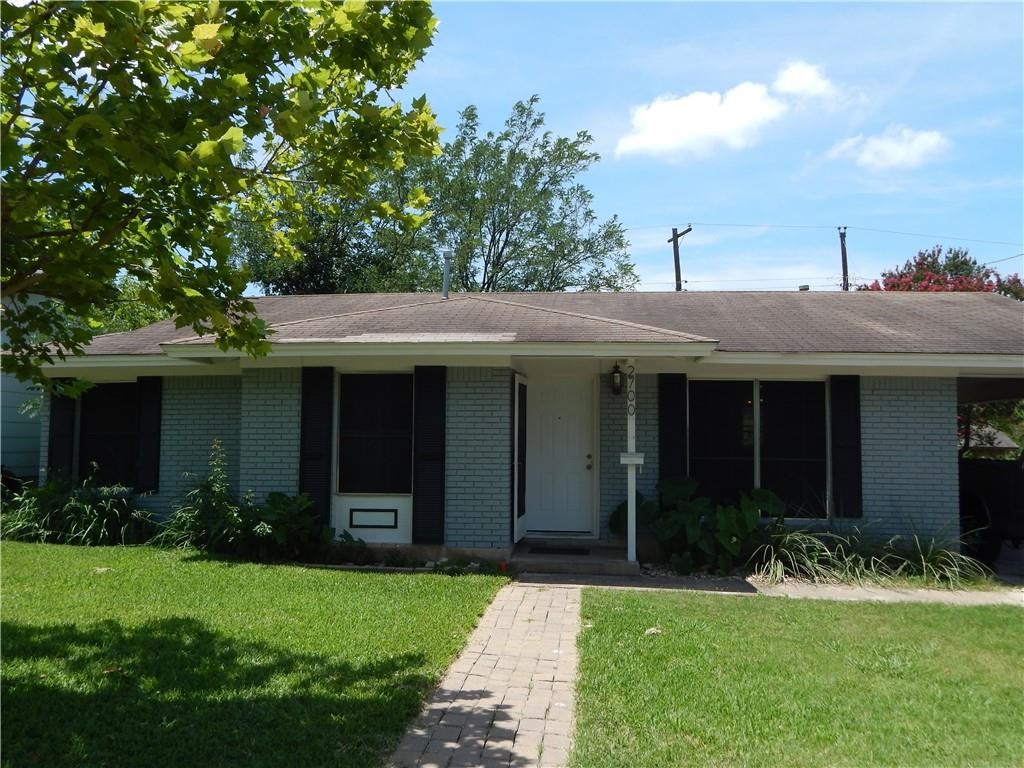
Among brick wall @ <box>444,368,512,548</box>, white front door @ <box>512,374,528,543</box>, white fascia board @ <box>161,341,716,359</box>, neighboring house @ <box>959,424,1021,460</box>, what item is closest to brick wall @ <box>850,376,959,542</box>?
white fascia board @ <box>161,341,716,359</box>

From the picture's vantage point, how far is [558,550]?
966 cm

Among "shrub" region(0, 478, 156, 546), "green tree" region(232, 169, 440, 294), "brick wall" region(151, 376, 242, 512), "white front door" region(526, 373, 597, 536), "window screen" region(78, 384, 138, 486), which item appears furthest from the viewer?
"green tree" region(232, 169, 440, 294)

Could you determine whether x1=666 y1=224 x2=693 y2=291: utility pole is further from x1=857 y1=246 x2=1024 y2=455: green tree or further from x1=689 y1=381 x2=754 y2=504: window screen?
x1=689 y1=381 x2=754 y2=504: window screen

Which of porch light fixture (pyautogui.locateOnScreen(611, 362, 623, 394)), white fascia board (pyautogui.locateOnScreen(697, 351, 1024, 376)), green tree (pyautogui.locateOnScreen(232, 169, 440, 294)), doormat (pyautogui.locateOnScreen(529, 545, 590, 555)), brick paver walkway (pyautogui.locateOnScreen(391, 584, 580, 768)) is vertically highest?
green tree (pyautogui.locateOnScreen(232, 169, 440, 294))

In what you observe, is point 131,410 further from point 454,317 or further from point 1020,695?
point 1020,695

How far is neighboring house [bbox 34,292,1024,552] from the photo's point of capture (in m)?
9.12

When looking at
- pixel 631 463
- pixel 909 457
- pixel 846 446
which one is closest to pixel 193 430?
pixel 631 463

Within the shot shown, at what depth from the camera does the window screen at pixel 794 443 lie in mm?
9914

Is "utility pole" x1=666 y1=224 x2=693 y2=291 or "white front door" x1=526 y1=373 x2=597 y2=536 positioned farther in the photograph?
"utility pole" x1=666 y1=224 x2=693 y2=291

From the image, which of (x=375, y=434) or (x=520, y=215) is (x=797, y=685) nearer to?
(x=375, y=434)

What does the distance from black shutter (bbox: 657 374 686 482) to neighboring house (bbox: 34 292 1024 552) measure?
0.02 metres

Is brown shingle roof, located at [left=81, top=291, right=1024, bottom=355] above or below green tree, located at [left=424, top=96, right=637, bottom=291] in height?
below

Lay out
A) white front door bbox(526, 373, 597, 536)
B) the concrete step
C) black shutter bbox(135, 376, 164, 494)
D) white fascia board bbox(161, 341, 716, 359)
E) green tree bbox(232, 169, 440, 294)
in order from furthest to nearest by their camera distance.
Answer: green tree bbox(232, 169, 440, 294) → black shutter bbox(135, 376, 164, 494) → white front door bbox(526, 373, 597, 536) → the concrete step → white fascia board bbox(161, 341, 716, 359)

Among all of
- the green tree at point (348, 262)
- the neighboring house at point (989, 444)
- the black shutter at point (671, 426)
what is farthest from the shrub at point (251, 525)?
the neighboring house at point (989, 444)
